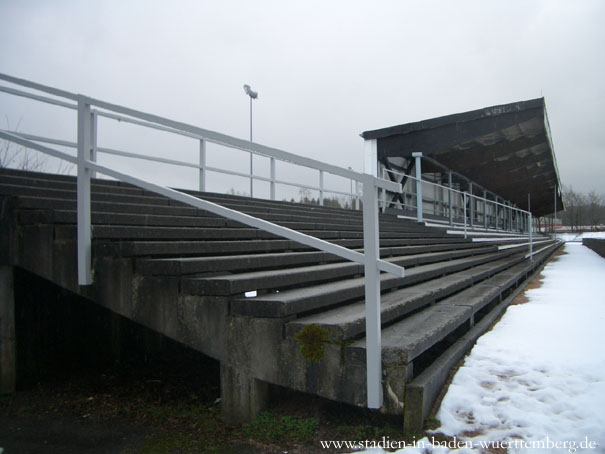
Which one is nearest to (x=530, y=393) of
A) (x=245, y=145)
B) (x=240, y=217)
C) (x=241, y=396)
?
(x=241, y=396)

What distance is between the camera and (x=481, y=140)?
43.7 feet

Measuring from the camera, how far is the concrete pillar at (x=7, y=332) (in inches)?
140

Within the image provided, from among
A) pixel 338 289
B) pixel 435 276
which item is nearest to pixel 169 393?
pixel 338 289

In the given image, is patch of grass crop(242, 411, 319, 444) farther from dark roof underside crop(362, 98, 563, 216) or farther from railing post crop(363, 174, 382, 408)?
dark roof underside crop(362, 98, 563, 216)

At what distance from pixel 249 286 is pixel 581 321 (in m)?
3.79

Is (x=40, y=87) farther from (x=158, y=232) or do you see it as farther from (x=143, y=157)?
(x=143, y=157)

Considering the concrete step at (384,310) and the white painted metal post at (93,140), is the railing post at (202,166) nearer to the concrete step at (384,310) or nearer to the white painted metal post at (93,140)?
the white painted metal post at (93,140)

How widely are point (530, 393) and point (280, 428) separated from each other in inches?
61.2

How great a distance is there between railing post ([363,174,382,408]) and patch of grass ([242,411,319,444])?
0.43m

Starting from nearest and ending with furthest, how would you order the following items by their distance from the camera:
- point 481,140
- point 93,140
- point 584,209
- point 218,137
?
1. point 218,137
2. point 93,140
3. point 481,140
4. point 584,209

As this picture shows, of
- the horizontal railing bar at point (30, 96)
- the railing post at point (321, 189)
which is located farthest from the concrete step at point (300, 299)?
the railing post at point (321, 189)

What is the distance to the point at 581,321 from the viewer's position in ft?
15.6

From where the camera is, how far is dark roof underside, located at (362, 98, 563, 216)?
11781mm

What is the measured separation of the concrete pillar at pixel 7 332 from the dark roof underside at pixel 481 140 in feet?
36.3
